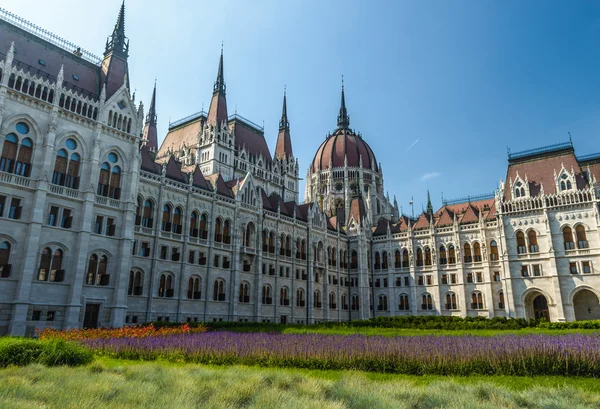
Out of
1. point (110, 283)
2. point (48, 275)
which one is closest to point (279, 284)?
point (110, 283)

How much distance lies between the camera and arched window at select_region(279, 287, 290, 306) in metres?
55.4

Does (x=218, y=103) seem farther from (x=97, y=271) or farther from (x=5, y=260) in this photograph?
(x=5, y=260)

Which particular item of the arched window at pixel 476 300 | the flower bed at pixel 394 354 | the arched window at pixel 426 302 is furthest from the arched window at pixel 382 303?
the flower bed at pixel 394 354

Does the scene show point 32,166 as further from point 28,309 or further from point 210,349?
point 210,349

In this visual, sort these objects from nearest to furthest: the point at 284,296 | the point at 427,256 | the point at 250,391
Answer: the point at 250,391, the point at 284,296, the point at 427,256

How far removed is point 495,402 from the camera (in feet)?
33.3

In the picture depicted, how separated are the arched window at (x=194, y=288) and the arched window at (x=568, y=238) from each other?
147 feet

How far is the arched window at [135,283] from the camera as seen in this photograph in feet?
128

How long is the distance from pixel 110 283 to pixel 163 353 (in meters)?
19.6

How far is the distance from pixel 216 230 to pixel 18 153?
21537 mm

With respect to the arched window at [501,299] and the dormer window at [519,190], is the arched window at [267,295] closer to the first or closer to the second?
the arched window at [501,299]

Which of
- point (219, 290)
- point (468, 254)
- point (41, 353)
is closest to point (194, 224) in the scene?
point (219, 290)

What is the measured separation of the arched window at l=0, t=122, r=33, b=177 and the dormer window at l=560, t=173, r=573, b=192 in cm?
5893

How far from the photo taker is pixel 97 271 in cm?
3459
